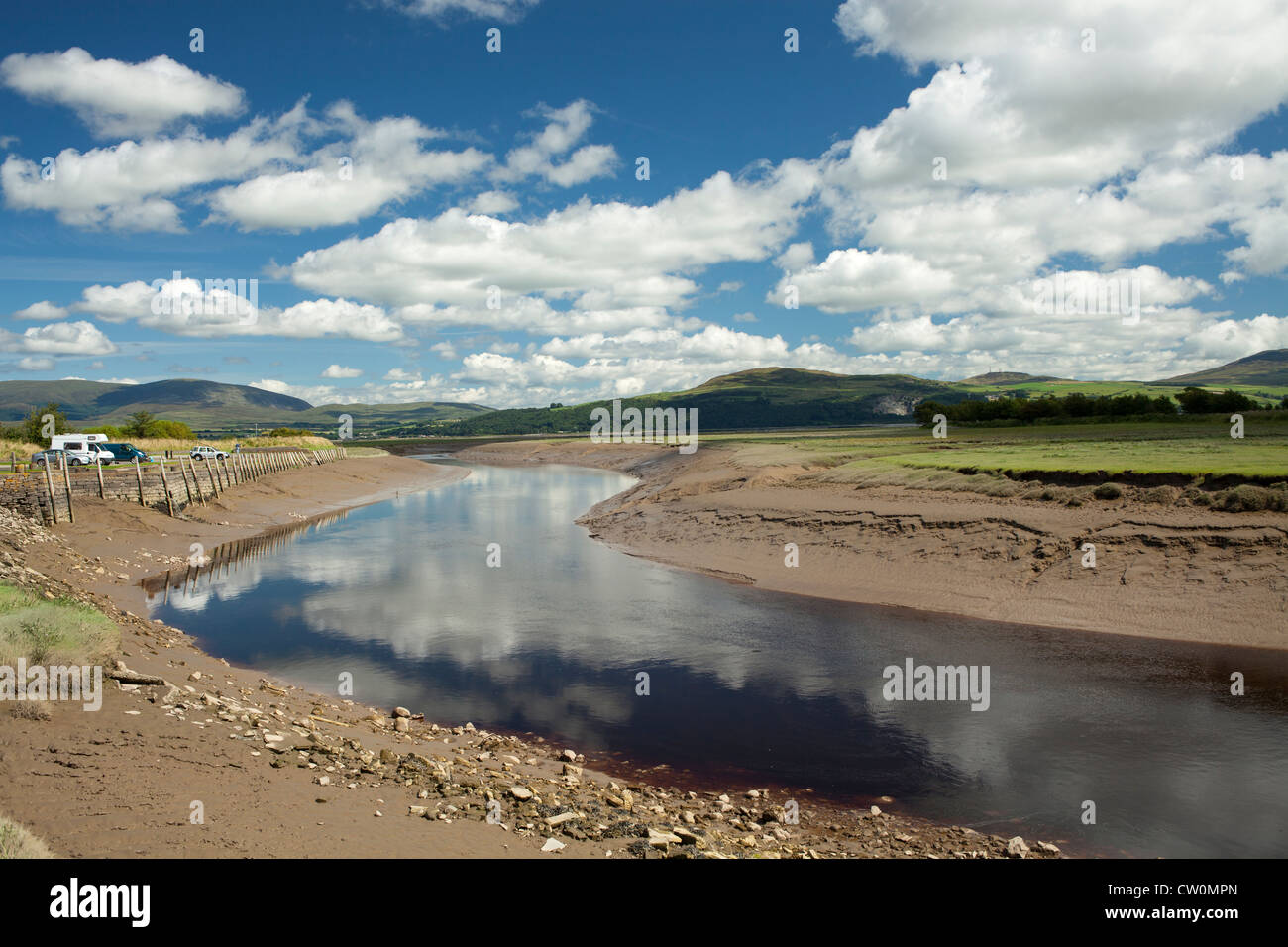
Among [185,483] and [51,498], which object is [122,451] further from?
[51,498]

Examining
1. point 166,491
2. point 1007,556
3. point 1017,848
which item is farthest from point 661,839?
point 166,491

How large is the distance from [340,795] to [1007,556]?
22.6 metres

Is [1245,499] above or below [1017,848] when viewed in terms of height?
above

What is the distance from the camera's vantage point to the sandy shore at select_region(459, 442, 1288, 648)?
67.6 feet

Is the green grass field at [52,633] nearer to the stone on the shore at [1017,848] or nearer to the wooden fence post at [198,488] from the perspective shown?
the stone on the shore at [1017,848]

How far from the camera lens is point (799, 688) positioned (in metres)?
16.8

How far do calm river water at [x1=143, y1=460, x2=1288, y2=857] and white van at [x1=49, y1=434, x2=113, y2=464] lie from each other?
71.0 feet

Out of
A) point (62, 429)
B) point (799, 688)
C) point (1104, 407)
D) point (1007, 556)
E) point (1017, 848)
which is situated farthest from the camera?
point (1104, 407)

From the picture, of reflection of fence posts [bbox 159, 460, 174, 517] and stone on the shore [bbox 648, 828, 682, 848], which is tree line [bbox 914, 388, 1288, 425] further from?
reflection of fence posts [bbox 159, 460, 174, 517]

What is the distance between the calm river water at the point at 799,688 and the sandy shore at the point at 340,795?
1.18 meters

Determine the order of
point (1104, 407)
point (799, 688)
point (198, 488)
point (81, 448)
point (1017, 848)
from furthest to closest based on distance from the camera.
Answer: point (1104, 407), point (81, 448), point (198, 488), point (799, 688), point (1017, 848)
